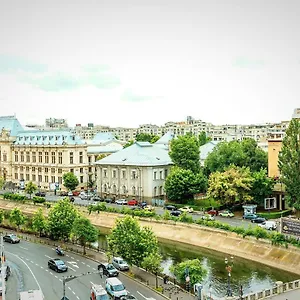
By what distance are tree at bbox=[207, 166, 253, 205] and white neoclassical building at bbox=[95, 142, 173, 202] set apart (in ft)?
54.1

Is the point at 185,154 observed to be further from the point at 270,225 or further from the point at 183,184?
the point at 270,225

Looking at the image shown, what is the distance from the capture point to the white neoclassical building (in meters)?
88.4

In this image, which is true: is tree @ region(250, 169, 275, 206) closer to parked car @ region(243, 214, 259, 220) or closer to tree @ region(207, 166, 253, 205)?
tree @ region(207, 166, 253, 205)

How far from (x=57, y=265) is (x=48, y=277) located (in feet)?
6.42

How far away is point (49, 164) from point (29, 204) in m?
20.7

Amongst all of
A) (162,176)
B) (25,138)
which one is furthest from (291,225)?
(25,138)

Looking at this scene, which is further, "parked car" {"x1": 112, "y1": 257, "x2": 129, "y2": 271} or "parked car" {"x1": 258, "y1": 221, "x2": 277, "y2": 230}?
"parked car" {"x1": 258, "y1": 221, "x2": 277, "y2": 230}

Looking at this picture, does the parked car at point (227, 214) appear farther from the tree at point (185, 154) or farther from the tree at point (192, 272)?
the tree at point (192, 272)

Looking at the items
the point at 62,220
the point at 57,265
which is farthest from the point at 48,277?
the point at 62,220

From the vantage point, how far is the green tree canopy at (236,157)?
8350 centimetres

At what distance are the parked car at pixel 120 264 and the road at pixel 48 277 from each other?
165 cm

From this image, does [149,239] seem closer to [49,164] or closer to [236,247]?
[236,247]

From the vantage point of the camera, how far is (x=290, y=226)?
55.2 meters

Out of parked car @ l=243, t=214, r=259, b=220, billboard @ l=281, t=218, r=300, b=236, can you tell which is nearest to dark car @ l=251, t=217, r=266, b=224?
parked car @ l=243, t=214, r=259, b=220
